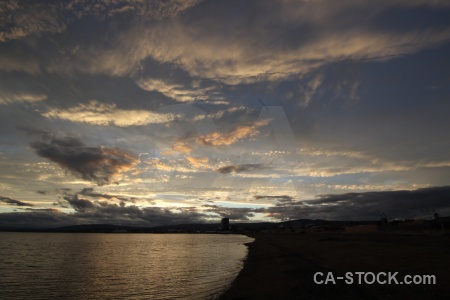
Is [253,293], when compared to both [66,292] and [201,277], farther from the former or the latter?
[66,292]

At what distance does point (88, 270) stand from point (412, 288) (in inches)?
1628

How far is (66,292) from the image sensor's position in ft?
91.9

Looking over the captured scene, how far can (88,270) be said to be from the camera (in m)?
42.8

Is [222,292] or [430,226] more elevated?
[430,226]

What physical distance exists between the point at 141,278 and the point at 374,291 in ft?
91.0

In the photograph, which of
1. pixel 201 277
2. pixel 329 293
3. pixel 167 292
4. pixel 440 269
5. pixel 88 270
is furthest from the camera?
pixel 88 270

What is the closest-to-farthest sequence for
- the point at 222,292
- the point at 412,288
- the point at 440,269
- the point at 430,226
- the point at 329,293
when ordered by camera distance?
the point at 412,288 < the point at 329,293 < the point at 440,269 < the point at 222,292 < the point at 430,226

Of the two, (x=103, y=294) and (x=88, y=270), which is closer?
(x=103, y=294)

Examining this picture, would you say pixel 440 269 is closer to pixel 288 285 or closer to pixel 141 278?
pixel 288 285

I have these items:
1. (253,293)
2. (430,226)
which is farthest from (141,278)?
(430,226)

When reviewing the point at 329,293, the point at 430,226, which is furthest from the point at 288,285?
the point at 430,226

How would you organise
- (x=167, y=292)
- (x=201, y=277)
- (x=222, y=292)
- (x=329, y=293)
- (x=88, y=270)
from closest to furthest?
(x=329, y=293) < (x=222, y=292) < (x=167, y=292) < (x=201, y=277) < (x=88, y=270)

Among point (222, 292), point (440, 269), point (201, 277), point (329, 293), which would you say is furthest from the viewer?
point (201, 277)

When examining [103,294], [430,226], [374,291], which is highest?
[430,226]
